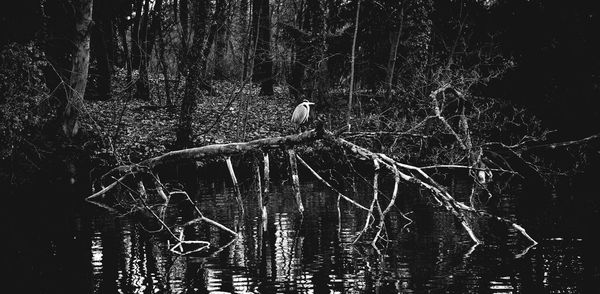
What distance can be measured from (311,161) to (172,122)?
6598 millimetres

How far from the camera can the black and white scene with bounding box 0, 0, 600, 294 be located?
11.1 meters

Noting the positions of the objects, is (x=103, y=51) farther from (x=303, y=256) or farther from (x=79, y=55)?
(x=303, y=256)

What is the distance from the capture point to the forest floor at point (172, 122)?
24.7m

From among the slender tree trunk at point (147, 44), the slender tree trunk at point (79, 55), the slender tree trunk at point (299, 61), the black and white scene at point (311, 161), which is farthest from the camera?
the slender tree trunk at point (299, 61)

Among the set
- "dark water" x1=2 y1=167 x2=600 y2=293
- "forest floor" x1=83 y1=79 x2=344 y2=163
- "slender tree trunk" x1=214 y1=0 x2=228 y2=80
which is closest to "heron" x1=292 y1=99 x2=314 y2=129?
"dark water" x1=2 y1=167 x2=600 y2=293

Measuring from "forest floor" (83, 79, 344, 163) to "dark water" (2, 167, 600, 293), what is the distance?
23.5ft

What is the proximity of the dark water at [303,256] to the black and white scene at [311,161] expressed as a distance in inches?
2.5

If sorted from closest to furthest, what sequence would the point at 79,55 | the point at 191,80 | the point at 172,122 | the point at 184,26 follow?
the point at 79,55
the point at 191,80
the point at 172,122
the point at 184,26

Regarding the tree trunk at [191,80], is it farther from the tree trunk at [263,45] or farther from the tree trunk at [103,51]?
the tree trunk at [103,51]

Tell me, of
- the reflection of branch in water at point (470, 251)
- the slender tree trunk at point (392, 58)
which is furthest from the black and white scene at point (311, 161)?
the slender tree trunk at point (392, 58)

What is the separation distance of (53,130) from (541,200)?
1444 centimetres

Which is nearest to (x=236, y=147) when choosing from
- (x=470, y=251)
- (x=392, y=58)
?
(x=470, y=251)

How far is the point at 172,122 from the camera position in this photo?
28219mm

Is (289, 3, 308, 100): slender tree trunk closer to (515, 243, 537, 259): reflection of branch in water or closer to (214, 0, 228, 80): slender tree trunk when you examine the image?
(214, 0, 228, 80): slender tree trunk
